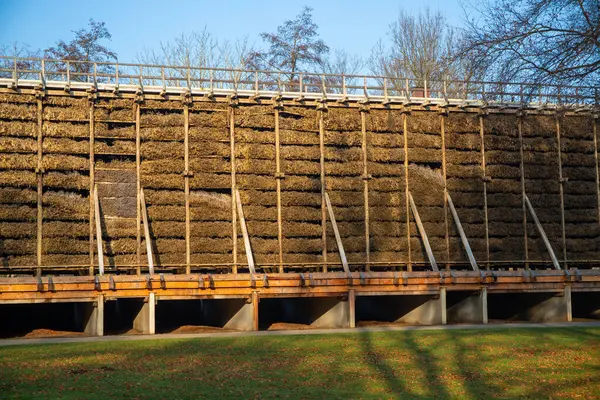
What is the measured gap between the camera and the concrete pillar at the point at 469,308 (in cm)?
3519

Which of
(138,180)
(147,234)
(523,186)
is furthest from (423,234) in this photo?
(138,180)

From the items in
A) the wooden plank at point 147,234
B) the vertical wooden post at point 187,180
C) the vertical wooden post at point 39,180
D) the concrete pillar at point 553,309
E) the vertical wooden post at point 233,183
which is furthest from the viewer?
the concrete pillar at point 553,309

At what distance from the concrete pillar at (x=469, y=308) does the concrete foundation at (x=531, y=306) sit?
3.21 meters

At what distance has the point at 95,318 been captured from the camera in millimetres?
30016

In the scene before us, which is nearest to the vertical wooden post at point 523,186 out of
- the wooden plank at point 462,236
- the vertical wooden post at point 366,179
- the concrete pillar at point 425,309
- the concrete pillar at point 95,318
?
the wooden plank at point 462,236

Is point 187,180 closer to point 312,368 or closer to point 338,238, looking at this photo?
point 338,238

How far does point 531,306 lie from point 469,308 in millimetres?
3720

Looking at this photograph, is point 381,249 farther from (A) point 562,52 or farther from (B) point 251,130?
(A) point 562,52

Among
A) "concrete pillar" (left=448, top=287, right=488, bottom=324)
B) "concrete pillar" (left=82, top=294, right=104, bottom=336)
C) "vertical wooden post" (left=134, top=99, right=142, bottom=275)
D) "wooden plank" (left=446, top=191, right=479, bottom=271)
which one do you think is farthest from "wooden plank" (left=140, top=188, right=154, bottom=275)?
"wooden plank" (left=446, top=191, right=479, bottom=271)

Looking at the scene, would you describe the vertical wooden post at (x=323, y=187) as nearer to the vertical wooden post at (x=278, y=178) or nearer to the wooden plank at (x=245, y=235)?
the vertical wooden post at (x=278, y=178)

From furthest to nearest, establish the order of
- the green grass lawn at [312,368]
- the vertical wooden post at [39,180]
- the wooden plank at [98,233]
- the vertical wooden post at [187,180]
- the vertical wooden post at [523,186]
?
1. the vertical wooden post at [523,186]
2. the vertical wooden post at [187,180]
3. the vertical wooden post at [39,180]
4. the wooden plank at [98,233]
5. the green grass lawn at [312,368]

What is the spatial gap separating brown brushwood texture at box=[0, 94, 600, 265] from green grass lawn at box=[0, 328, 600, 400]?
8973 millimetres

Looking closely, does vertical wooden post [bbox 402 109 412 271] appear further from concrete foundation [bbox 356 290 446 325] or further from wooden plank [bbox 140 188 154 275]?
wooden plank [bbox 140 188 154 275]

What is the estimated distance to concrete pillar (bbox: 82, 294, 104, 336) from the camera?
29.8m
